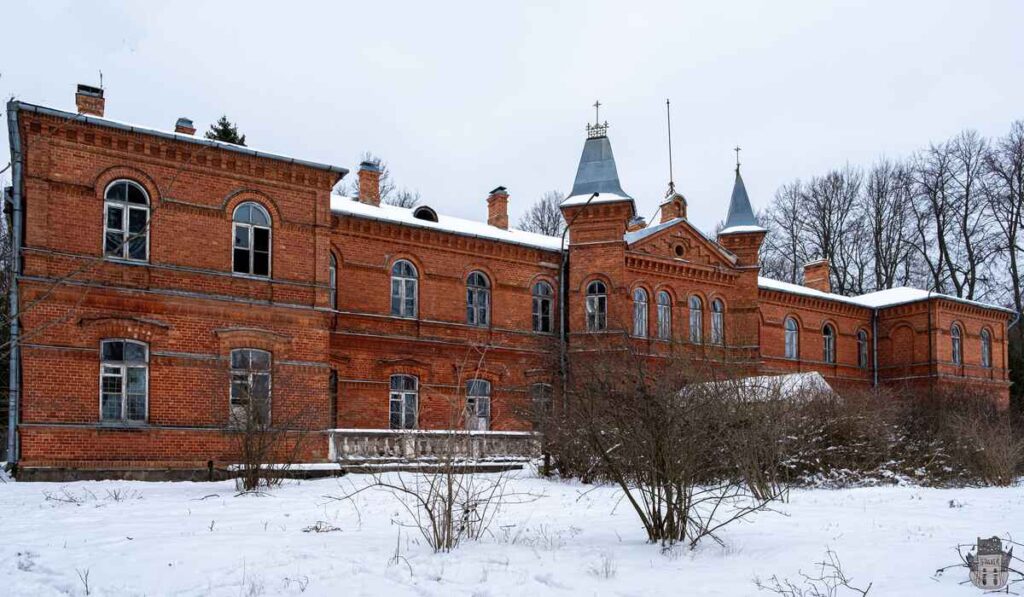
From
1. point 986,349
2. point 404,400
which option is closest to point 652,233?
point 404,400

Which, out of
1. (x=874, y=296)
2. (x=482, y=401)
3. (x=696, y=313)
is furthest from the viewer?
(x=874, y=296)

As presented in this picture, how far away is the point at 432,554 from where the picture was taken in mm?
8227

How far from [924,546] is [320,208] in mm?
15009

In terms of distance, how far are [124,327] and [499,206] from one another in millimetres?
13948

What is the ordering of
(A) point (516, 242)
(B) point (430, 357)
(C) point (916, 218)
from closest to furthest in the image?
(B) point (430, 357), (A) point (516, 242), (C) point (916, 218)

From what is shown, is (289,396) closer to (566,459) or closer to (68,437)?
(68,437)

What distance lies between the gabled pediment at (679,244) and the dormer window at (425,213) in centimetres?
627

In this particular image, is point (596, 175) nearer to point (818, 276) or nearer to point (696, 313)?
point (696, 313)

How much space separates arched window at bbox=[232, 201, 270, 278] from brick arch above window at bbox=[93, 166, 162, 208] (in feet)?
5.71

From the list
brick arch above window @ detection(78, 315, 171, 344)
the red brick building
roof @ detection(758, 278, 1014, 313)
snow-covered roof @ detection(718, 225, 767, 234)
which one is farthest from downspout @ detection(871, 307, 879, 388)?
brick arch above window @ detection(78, 315, 171, 344)

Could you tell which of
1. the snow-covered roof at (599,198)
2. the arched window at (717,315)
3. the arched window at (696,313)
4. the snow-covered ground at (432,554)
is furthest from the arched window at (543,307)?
the snow-covered ground at (432,554)

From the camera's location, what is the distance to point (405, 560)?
26.1 ft

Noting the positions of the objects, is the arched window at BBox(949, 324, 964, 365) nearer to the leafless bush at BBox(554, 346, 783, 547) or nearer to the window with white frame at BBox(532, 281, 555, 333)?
the window with white frame at BBox(532, 281, 555, 333)

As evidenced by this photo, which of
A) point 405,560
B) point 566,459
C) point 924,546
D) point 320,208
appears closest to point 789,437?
point 566,459
